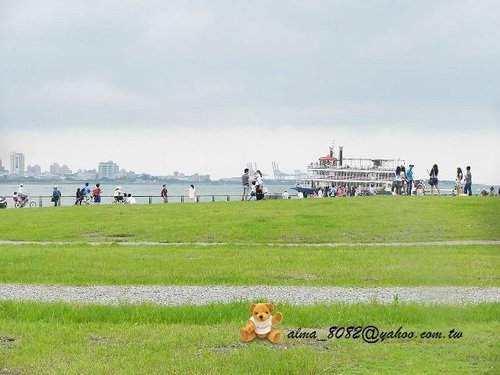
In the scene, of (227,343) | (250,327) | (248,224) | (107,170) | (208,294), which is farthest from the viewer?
(248,224)

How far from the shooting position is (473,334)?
38.0 feet

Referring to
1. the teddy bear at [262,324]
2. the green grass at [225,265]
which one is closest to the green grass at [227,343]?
the teddy bear at [262,324]

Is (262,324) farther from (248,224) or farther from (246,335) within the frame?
(248,224)

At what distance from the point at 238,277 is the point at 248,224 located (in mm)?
15610

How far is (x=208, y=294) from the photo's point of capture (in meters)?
19.0

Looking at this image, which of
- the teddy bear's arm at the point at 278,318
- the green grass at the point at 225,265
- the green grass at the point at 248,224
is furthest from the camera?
the green grass at the point at 248,224

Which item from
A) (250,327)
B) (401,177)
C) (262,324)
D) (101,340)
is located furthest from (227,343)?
(401,177)

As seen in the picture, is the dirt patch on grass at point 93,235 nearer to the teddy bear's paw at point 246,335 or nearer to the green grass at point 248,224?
the green grass at point 248,224

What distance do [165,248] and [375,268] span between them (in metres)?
9.29

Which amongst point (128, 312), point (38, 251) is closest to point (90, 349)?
point (128, 312)

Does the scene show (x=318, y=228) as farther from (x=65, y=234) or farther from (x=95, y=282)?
(x=95, y=282)

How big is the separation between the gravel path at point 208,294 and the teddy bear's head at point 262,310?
20.0ft

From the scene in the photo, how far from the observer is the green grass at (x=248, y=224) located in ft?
114

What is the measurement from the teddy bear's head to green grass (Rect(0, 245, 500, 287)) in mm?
7889
